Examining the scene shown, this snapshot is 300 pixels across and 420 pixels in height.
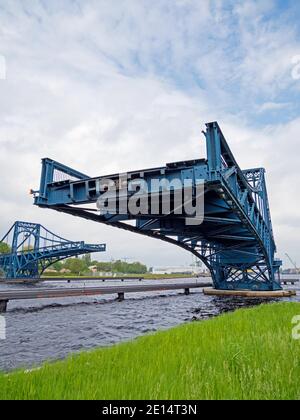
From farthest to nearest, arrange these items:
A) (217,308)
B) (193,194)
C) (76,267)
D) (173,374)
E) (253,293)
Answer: (76,267) → (253,293) → (217,308) → (193,194) → (173,374)

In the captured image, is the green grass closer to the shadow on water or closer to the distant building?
the shadow on water

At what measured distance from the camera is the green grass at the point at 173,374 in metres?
4.28

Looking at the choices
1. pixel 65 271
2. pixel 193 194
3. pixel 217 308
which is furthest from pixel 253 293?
pixel 65 271

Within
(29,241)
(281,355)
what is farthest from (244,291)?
(29,241)

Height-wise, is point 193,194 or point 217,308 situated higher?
point 193,194

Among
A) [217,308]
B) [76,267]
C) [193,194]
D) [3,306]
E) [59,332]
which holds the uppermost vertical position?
[193,194]

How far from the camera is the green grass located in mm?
4281

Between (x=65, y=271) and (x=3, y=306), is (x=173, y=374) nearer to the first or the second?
(x=3, y=306)

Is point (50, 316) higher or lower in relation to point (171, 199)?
lower

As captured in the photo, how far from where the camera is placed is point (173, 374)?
5.20 metres

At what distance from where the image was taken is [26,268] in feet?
301

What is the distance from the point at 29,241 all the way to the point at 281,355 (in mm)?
102029

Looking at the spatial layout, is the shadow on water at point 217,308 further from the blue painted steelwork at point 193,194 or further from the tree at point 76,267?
the tree at point 76,267

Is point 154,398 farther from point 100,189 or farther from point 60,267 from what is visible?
point 60,267
